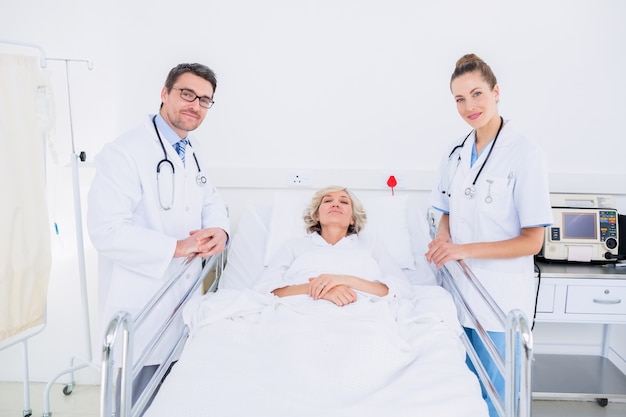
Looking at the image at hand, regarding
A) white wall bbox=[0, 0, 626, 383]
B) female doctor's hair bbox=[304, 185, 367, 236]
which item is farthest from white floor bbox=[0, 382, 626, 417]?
female doctor's hair bbox=[304, 185, 367, 236]

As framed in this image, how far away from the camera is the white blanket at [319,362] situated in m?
1.07

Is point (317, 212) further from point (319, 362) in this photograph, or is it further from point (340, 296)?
point (319, 362)

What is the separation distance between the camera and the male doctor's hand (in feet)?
5.14

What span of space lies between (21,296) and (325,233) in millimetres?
1288

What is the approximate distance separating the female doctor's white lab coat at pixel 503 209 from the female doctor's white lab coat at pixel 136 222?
0.97m

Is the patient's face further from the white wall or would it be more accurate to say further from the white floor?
the white floor

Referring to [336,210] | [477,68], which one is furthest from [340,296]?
[477,68]

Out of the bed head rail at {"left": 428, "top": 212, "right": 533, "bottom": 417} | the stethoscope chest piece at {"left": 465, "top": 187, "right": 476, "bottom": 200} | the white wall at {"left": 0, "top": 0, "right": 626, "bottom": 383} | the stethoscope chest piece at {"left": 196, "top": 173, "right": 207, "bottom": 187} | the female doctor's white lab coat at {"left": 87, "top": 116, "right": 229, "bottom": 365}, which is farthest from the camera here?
the white wall at {"left": 0, "top": 0, "right": 626, "bottom": 383}

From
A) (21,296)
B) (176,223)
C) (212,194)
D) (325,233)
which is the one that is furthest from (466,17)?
(21,296)

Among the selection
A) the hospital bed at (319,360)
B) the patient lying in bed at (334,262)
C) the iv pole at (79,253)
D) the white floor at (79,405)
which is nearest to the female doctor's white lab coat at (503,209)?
the hospital bed at (319,360)

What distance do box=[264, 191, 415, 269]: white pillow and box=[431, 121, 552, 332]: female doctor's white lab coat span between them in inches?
16.9

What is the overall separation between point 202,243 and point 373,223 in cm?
85

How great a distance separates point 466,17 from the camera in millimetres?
2303

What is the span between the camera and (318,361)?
48.3 inches
